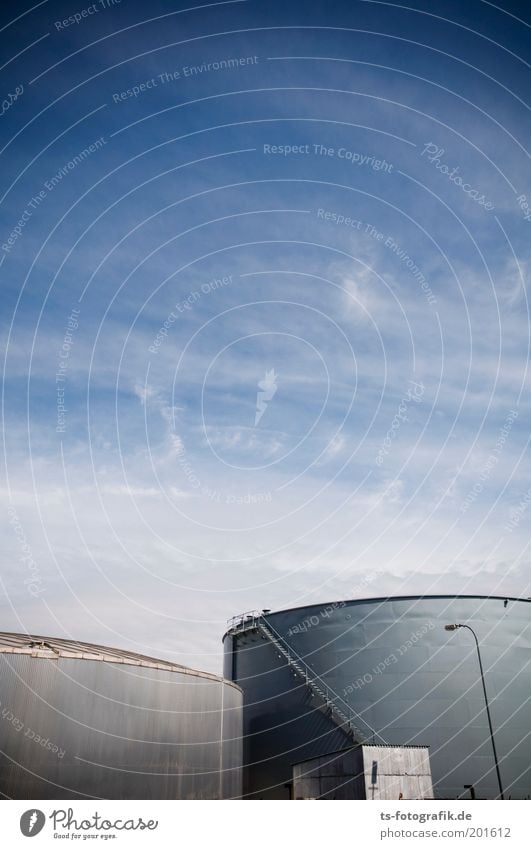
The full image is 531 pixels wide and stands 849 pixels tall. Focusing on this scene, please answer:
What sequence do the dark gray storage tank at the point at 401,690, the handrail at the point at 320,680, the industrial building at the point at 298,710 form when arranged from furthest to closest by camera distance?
1. the handrail at the point at 320,680
2. the dark gray storage tank at the point at 401,690
3. the industrial building at the point at 298,710

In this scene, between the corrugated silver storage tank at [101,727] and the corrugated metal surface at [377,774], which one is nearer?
the corrugated silver storage tank at [101,727]

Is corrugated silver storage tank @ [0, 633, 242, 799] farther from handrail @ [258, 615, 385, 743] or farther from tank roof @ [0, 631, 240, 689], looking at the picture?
handrail @ [258, 615, 385, 743]

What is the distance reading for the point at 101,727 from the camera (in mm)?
22594

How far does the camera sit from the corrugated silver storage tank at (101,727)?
20797 mm

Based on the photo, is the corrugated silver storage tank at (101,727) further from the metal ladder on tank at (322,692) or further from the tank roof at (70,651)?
the metal ladder on tank at (322,692)

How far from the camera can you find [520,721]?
3431cm

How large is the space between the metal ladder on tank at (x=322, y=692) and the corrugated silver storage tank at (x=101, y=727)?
350 inches

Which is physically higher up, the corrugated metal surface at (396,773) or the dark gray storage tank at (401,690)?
the dark gray storage tank at (401,690)

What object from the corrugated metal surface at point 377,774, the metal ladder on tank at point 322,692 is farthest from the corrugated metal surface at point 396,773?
the metal ladder on tank at point 322,692

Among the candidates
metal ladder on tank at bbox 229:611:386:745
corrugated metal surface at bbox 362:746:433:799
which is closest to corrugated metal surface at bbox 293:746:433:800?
corrugated metal surface at bbox 362:746:433:799

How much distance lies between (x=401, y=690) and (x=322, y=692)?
17.7ft

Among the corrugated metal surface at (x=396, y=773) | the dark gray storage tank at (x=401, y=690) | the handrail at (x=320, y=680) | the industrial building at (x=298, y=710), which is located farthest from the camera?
the handrail at (x=320, y=680)
